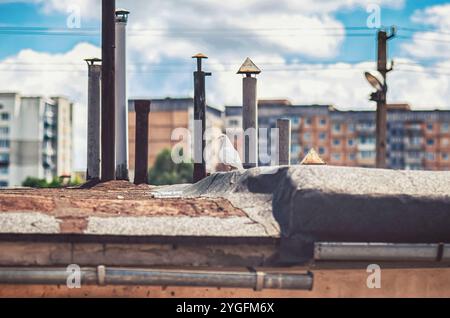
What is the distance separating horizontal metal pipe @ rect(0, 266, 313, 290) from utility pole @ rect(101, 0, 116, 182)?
8.86 m

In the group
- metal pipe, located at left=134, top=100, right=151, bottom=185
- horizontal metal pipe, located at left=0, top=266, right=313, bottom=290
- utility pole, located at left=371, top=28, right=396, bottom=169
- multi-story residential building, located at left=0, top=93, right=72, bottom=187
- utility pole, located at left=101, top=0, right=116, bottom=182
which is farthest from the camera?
multi-story residential building, located at left=0, top=93, right=72, bottom=187

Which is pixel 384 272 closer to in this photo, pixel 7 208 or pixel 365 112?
pixel 7 208

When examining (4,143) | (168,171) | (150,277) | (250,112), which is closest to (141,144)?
(250,112)

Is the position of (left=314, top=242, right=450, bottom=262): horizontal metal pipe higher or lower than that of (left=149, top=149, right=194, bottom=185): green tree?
higher

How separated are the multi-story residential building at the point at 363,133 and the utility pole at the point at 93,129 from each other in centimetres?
9912

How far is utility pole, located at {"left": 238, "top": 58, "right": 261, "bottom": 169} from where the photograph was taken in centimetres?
1574

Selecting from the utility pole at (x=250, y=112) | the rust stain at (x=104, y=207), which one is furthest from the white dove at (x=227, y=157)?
the rust stain at (x=104, y=207)

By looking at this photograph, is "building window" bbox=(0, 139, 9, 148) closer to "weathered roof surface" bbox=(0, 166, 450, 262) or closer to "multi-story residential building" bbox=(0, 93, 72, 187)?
"multi-story residential building" bbox=(0, 93, 72, 187)

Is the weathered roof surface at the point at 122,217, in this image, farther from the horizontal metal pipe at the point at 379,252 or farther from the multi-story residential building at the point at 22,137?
the multi-story residential building at the point at 22,137

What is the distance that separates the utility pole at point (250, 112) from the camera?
1574cm

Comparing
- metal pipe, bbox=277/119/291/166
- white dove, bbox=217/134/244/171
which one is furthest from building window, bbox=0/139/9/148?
white dove, bbox=217/134/244/171

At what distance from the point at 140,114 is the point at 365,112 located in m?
104

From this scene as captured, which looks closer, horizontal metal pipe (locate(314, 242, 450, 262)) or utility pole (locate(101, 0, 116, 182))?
horizontal metal pipe (locate(314, 242, 450, 262))

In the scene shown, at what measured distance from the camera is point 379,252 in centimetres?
553
